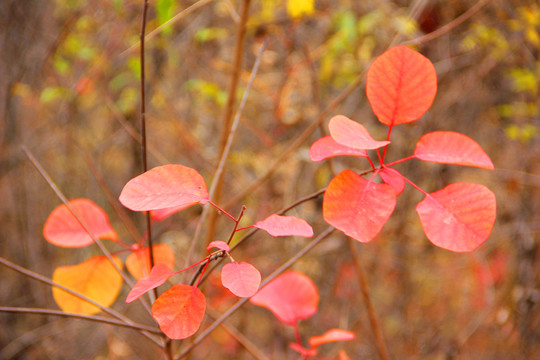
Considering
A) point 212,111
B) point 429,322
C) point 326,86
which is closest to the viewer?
point 326,86

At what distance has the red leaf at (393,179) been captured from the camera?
0.37 metres

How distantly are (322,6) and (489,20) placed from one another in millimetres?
617

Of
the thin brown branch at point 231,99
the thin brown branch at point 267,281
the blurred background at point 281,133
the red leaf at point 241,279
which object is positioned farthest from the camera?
the blurred background at point 281,133

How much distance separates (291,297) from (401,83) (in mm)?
325

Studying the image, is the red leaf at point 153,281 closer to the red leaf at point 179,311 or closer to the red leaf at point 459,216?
the red leaf at point 179,311

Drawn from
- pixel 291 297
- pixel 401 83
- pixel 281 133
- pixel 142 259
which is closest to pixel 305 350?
pixel 291 297

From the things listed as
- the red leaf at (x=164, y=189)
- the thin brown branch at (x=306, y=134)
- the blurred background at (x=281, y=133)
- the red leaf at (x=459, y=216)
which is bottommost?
the blurred background at (x=281, y=133)

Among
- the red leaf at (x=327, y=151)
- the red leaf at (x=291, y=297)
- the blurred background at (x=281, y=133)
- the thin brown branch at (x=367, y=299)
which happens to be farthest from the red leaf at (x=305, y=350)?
the blurred background at (x=281, y=133)

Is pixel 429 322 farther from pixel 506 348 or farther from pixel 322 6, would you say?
pixel 322 6

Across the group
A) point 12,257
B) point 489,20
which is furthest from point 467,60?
point 12,257

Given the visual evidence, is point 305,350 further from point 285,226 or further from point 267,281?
point 285,226

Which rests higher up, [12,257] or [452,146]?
[452,146]

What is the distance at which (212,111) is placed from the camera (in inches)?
69.0

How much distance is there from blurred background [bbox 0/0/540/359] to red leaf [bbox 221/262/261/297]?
88 cm
